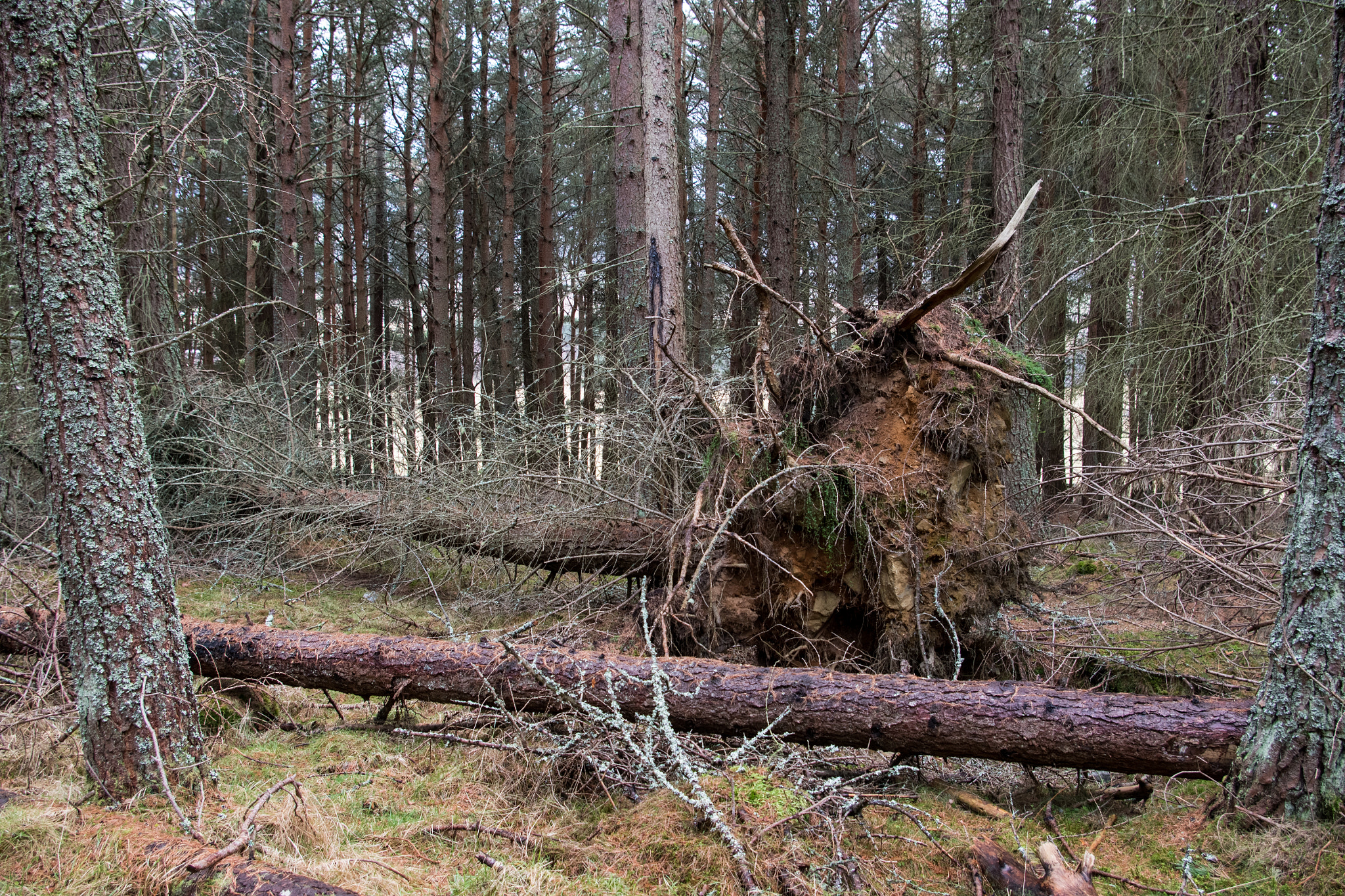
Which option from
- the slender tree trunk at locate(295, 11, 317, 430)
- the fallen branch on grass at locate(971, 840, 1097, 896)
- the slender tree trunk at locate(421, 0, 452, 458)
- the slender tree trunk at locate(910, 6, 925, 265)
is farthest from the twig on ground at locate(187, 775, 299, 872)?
the slender tree trunk at locate(910, 6, 925, 265)

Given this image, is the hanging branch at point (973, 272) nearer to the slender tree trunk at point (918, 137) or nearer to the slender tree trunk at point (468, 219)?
the slender tree trunk at point (918, 137)

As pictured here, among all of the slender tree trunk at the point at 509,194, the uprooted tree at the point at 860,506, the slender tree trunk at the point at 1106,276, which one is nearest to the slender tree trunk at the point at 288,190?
the slender tree trunk at the point at 509,194

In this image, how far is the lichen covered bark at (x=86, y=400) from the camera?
2.78 meters

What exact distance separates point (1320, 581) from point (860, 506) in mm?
2311

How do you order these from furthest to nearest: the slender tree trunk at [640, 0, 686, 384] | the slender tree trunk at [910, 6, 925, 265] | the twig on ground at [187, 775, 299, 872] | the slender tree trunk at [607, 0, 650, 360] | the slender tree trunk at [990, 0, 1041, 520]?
the slender tree trunk at [910, 6, 925, 265], the slender tree trunk at [990, 0, 1041, 520], the slender tree trunk at [607, 0, 650, 360], the slender tree trunk at [640, 0, 686, 384], the twig on ground at [187, 775, 299, 872]

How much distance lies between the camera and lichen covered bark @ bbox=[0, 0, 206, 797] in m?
2.78

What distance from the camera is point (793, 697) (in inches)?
138

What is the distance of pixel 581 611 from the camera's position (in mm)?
5797

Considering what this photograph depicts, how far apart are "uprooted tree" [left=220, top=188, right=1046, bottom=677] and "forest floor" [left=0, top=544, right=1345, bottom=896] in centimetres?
94

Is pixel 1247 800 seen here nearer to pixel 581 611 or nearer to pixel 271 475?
pixel 581 611

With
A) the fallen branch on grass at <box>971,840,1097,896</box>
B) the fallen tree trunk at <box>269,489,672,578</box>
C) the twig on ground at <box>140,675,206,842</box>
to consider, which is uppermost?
the fallen tree trunk at <box>269,489,672,578</box>

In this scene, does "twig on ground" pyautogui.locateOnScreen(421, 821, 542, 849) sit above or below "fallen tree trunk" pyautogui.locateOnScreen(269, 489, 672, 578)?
below

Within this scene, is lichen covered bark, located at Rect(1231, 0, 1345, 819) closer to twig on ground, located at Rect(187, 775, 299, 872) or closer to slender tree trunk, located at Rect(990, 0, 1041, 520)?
twig on ground, located at Rect(187, 775, 299, 872)

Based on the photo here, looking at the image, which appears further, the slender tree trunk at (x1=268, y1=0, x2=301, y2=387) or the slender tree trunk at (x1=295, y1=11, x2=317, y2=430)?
the slender tree trunk at (x1=295, y1=11, x2=317, y2=430)
